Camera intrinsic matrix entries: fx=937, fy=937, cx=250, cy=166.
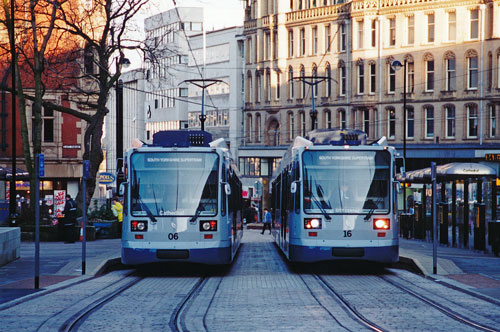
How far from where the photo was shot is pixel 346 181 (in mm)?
19688

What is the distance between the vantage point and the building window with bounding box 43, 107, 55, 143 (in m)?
51.5

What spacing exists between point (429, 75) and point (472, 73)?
3.58 m

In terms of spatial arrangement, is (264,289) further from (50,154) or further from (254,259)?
(50,154)

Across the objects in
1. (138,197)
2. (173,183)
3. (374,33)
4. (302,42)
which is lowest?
(138,197)

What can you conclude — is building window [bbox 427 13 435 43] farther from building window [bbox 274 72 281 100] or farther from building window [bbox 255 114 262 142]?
building window [bbox 255 114 262 142]

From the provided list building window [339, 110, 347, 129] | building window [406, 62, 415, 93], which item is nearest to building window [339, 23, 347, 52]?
building window [339, 110, 347, 129]

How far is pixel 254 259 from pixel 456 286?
35.3 feet

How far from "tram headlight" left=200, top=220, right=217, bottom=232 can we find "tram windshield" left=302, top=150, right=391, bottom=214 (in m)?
1.96

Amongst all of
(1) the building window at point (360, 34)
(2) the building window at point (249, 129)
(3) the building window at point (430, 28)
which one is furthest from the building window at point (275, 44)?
(3) the building window at point (430, 28)

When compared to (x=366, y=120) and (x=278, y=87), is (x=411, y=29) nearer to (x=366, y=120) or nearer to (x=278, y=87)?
(x=366, y=120)

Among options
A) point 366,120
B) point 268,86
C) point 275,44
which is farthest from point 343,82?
point 268,86

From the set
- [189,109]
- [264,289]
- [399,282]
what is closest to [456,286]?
[399,282]

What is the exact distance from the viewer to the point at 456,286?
1636cm

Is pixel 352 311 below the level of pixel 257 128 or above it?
below
